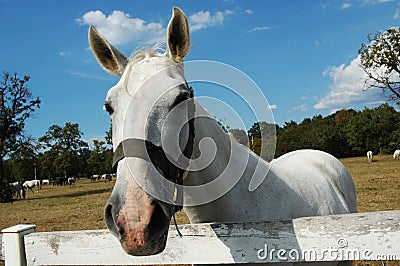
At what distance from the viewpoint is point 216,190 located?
203 cm

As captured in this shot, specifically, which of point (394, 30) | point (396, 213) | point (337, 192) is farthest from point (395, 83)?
point (396, 213)

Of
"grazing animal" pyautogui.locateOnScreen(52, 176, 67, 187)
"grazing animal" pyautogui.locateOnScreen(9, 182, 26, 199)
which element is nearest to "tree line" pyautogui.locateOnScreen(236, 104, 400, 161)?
"grazing animal" pyautogui.locateOnScreen(9, 182, 26, 199)

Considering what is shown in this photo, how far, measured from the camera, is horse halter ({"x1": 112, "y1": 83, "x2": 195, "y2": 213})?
5.19ft

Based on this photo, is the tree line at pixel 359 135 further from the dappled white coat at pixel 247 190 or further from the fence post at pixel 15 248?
the fence post at pixel 15 248

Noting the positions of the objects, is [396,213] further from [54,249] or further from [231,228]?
[54,249]

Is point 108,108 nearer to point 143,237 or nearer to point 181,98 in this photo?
point 181,98

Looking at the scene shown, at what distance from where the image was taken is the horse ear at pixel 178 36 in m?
1.95

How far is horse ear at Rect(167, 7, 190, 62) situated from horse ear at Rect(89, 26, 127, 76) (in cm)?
36

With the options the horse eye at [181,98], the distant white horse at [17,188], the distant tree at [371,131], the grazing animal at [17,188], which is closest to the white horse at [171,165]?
the horse eye at [181,98]

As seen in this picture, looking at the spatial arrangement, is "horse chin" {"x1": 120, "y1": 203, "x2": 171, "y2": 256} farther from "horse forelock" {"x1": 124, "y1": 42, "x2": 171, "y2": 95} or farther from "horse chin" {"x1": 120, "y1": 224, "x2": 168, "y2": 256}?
"horse forelock" {"x1": 124, "y1": 42, "x2": 171, "y2": 95}

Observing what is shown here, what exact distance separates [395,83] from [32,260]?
90.9ft

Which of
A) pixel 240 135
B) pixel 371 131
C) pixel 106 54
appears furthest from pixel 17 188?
pixel 371 131

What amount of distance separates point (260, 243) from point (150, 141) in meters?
0.91

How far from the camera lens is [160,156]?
1.63 meters
